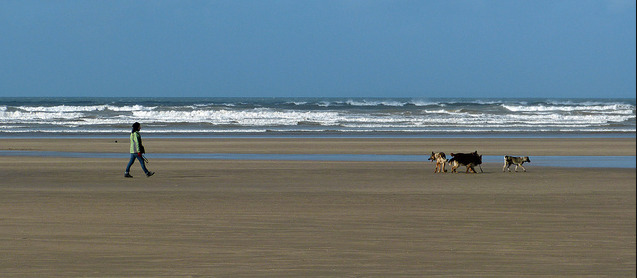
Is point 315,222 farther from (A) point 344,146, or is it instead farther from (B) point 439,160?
(A) point 344,146

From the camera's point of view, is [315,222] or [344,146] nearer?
[315,222]

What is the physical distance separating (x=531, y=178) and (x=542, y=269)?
28.5 ft

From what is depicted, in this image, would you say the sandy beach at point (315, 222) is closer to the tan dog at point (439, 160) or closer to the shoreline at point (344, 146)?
the tan dog at point (439, 160)

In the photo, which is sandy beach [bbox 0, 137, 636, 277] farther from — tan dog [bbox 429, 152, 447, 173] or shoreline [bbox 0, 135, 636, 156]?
shoreline [bbox 0, 135, 636, 156]

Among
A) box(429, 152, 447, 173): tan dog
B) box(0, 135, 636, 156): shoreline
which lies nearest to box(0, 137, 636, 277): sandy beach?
box(429, 152, 447, 173): tan dog

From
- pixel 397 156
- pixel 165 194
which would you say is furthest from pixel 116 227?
pixel 397 156

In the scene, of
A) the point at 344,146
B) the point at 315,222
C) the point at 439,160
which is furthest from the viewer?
the point at 344,146

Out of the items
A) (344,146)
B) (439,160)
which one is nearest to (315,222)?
(439,160)

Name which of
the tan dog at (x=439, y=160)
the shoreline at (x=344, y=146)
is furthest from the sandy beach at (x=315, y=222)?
the shoreline at (x=344, y=146)

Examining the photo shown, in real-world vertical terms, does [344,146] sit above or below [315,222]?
below

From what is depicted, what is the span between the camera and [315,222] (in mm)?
9180

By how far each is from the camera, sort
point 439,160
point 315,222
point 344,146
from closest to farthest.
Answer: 1. point 315,222
2. point 439,160
3. point 344,146

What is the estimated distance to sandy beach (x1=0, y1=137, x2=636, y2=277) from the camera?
679cm

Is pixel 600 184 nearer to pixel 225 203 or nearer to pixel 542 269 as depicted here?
pixel 225 203
